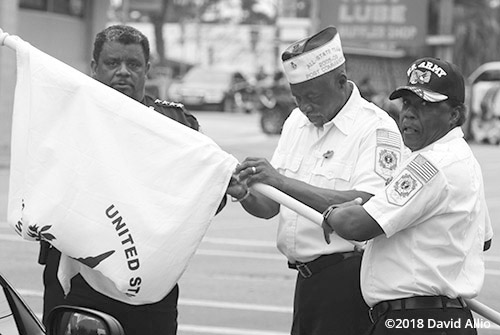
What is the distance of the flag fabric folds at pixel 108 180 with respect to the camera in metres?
3.20

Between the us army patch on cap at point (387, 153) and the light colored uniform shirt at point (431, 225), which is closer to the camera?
the light colored uniform shirt at point (431, 225)

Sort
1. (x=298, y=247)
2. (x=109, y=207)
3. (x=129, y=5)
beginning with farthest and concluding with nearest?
(x=129, y=5) < (x=298, y=247) < (x=109, y=207)

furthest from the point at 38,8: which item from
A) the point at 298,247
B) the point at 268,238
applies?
the point at 298,247

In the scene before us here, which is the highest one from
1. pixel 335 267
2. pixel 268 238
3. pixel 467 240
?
pixel 467 240

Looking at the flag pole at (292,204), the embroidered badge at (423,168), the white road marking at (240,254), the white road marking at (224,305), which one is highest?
the embroidered badge at (423,168)

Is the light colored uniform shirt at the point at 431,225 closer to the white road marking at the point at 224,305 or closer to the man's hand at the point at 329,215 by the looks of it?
the man's hand at the point at 329,215

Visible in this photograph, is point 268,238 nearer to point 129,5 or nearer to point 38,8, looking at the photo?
point 38,8

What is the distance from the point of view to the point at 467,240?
3.59 metres

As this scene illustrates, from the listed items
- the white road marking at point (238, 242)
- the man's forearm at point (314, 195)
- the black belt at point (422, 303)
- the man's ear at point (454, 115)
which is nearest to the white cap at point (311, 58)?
the man's forearm at point (314, 195)

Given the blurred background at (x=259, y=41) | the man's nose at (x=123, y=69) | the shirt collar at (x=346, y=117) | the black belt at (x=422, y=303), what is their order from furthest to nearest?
the blurred background at (x=259, y=41), the shirt collar at (x=346, y=117), the man's nose at (x=123, y=69), the black belt at (x=422, y=303)

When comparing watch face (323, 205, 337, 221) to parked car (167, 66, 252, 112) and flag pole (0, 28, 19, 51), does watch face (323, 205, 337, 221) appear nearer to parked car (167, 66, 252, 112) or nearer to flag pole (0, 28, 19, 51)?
flag pole (0, 28, 19, 51)

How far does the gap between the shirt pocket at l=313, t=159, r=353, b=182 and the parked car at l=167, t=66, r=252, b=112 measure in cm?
3414

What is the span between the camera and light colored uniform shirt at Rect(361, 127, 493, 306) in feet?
11.4

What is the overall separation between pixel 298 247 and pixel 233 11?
63.8 m
